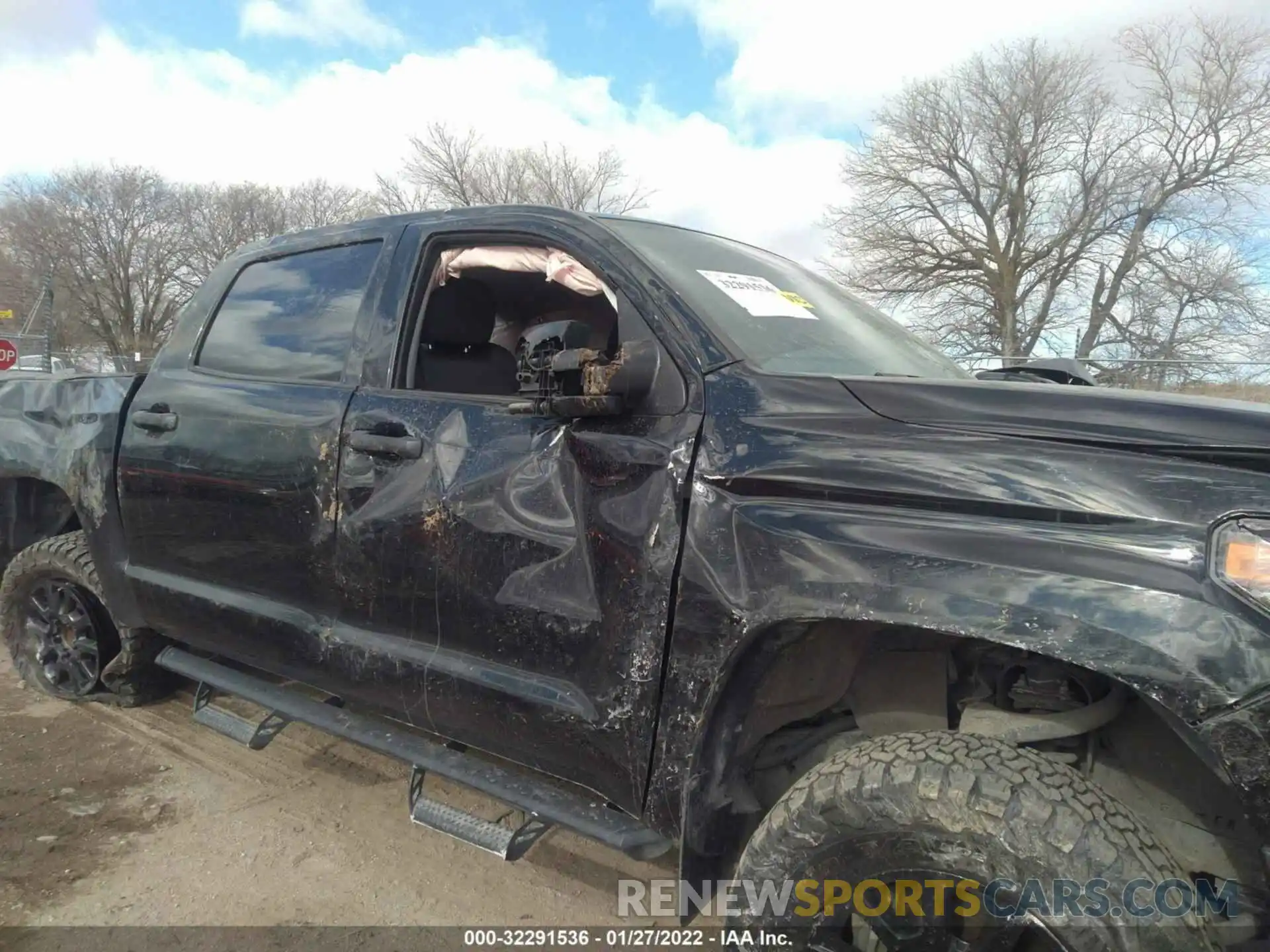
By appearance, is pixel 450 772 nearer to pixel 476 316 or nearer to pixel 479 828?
pixel 479 828

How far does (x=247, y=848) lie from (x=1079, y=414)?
2816 millimetres

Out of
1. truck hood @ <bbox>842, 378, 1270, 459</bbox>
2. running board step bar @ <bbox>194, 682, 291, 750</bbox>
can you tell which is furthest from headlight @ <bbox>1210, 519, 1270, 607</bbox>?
running board step bar @ <bbox>194, 682, 291, 750</bbox>

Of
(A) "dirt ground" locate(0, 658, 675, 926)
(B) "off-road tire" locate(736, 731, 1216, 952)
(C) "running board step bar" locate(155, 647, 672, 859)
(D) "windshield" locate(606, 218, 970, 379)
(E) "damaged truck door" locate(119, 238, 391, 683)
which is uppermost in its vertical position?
(D) "windshield" locate(606, 218, 970, 379)

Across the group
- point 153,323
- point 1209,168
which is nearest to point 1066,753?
point 1209,168

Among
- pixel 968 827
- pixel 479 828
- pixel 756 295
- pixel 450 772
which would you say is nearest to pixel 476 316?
pixel 756 295

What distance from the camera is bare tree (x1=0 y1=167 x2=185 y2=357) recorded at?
39031 millimetres

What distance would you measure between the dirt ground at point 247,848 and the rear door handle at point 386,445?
52.9 inches

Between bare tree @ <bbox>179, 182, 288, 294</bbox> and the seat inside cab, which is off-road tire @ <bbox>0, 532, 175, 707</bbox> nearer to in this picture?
the seat inside cab

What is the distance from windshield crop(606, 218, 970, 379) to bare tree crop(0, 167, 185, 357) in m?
40.6

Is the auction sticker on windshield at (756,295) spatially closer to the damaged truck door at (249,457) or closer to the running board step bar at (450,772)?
the damaged truck door at (249,457)

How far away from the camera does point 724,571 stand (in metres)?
1.99

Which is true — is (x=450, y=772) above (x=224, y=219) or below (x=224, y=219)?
below

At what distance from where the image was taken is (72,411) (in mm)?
3701

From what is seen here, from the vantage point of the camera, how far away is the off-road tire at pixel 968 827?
1.60 meters
